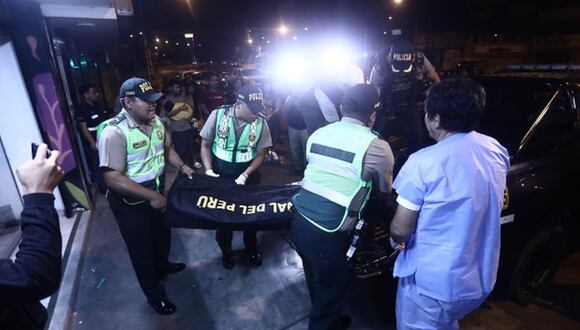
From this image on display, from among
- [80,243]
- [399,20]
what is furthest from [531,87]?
[399,20]

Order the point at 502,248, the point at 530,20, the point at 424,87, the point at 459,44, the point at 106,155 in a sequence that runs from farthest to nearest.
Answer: the point at 459,44 → the point at 530,20 → the point at 424,87 → the point at 502,248 → the point at 106,155

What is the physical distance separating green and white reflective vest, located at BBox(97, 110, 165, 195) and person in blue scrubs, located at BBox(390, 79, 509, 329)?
1994mm

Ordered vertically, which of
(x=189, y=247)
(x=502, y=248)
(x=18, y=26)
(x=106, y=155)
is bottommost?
(x=189, y=247)

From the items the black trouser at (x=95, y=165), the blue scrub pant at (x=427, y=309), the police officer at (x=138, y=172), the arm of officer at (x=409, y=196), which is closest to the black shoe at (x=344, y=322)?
the blue scrub pant at (x=427, y=309)

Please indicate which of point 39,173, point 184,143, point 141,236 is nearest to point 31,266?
point 39,173

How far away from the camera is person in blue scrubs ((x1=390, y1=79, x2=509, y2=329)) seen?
152cm

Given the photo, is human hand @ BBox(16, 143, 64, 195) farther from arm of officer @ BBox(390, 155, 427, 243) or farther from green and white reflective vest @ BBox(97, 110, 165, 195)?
arm of officer @ BBox(390, 155, 427, 243)

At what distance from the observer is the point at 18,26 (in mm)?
3801

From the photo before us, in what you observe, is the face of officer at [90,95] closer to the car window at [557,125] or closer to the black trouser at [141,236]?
the black trouser at [141,236]

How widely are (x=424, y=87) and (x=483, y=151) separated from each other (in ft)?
10.1

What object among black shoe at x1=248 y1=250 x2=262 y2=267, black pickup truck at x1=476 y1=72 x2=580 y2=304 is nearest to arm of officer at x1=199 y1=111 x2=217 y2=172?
black shoe at x1=248 y1=250 x2=262 y2=267

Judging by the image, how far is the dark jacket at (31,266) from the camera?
1065mm

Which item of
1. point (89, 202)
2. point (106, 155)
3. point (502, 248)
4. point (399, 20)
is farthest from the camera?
point (399, 20)

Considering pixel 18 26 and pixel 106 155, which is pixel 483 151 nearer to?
pixel 106 155
